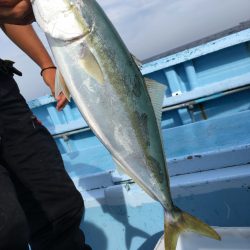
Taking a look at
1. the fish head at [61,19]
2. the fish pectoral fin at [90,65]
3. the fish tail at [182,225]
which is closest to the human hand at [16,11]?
the fish head at [61,19]

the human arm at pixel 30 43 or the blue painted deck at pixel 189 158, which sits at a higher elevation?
the human arm at pixel 30 43

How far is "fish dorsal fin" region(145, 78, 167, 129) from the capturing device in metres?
1.65

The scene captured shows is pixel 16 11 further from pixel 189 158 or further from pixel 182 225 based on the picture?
pixel 189 158

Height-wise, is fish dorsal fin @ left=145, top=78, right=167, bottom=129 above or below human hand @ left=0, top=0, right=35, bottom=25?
below

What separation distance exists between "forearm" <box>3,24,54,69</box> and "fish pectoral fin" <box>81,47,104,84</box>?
1.05 metres

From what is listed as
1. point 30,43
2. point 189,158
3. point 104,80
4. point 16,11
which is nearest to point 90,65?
point 104,80

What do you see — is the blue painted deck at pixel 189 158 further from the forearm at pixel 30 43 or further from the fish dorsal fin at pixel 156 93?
the forearm at pixel 30 43

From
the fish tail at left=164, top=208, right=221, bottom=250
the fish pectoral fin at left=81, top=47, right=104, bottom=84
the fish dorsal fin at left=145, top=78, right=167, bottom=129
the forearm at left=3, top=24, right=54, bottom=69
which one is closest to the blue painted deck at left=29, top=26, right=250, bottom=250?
the fish tail at left=164, top=208, right=221, bottom=250

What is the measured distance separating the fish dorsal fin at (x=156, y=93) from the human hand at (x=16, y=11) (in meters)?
0.64

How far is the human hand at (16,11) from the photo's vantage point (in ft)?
5.38

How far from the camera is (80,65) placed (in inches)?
57.4

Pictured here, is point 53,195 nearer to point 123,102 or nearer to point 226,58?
point 123,102

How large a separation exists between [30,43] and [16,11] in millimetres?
817

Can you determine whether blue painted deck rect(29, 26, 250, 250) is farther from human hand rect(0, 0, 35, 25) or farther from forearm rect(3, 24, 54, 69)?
human hand rect(0, 0, 35, 25)
